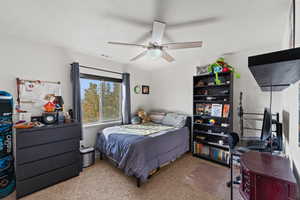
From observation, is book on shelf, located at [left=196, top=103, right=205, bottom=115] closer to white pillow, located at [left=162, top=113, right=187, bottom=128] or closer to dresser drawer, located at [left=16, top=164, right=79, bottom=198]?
white pillow, located at [left=162, top=113, right=187, bottom=128]

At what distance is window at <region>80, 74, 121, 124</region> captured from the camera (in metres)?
3.07

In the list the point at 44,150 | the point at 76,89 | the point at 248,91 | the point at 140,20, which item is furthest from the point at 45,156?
the point at 248,91

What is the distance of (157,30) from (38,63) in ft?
7.44

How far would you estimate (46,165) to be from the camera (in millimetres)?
1989

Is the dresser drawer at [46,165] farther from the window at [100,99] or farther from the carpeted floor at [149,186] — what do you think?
the window at [100,99]

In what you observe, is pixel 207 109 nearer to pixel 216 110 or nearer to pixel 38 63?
pixel 216 110

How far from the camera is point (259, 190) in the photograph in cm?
93

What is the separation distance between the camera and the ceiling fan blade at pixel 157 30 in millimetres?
1652

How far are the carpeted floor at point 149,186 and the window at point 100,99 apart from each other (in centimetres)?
122

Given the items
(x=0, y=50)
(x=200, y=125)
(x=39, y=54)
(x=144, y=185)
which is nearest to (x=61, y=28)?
(x=39, y=54)

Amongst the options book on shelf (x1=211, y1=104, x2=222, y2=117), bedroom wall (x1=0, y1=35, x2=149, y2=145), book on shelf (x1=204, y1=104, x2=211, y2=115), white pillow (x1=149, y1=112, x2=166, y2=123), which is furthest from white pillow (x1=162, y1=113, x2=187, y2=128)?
bedroom wall (x1=0, y1=35, x2=149, y2=145)

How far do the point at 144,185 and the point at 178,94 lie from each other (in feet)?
8.08

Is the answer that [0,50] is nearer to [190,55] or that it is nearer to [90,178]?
[90,178]

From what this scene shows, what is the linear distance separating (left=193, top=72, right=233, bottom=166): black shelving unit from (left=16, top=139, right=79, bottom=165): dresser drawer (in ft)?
8.67
